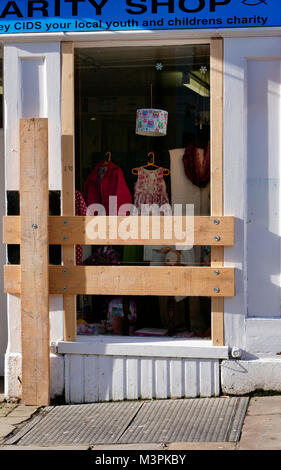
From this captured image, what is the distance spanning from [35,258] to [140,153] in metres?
1.32

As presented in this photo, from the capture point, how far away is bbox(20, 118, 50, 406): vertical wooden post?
22.8 feet

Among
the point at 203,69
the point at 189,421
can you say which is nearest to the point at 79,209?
the point at 203,69

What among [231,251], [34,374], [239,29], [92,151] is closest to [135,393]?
[34,374]

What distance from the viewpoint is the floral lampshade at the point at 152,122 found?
7207 millimetres

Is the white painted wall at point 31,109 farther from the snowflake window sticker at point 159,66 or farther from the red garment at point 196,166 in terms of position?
the red garment at point 196,166

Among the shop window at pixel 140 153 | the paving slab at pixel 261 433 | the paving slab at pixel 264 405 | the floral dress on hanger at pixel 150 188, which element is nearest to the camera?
the paving slab at pixel 261 433

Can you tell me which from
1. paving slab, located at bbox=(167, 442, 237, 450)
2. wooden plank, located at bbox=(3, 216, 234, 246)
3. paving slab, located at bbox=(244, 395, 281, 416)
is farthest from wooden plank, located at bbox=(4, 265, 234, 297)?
paving slab, located at bbox=(167, 442, 237, 450)

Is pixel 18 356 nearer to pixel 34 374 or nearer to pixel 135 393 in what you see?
pixel 34 374

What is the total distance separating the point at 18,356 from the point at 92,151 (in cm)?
193

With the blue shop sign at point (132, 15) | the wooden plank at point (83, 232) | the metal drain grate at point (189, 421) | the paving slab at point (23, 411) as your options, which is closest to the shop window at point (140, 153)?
the wooden plank at point (83, 232)

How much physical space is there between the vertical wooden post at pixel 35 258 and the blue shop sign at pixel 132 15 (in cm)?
86

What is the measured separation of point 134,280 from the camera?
700cm

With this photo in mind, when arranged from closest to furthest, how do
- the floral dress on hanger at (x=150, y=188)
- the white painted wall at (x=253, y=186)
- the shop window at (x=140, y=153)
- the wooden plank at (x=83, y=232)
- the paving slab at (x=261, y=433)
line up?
the paving slab at (x=261, y=433) < the white painted wall at (x=253, y=186) < the wooden plank at (x=83, y=232) < the shop window at (x=140, y=153) < the floral dress on hanger at (x=150, y=188)

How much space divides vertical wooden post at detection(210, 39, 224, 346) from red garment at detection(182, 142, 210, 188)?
0.16 meters
